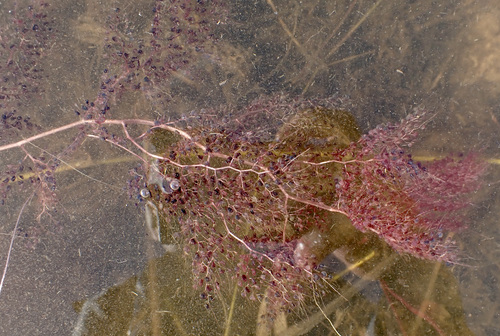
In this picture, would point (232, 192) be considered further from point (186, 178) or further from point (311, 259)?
point (311, 259)

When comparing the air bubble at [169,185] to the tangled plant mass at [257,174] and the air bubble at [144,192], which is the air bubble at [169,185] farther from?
the air bubble at [144,192]

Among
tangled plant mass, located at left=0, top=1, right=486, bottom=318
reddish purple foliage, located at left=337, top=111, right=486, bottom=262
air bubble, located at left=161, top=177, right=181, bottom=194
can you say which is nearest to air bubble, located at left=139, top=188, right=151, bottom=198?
tangled plant mass, located at left=0, top=1, right=486, bottom=318

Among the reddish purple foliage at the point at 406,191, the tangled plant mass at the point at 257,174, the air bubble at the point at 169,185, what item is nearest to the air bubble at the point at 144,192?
the tangled plant mass at the point at 257,174

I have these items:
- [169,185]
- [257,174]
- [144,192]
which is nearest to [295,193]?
[257,174]

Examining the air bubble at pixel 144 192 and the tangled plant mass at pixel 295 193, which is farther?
the air bubble at pixel 144 192

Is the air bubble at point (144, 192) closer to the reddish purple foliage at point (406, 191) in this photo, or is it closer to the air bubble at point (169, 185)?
the air bubble at point (169, 185)

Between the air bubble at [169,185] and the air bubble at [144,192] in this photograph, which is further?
the air bubble at [144,192]

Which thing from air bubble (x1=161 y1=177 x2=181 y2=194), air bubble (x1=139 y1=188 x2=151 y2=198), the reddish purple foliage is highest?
the reddish purple foliage

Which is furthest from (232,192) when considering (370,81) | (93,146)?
(370,81)

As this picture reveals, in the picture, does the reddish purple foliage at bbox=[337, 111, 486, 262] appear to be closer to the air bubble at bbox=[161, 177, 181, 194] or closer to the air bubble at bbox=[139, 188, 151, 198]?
the air bubble at bbox=[161, 177, 181, 194]

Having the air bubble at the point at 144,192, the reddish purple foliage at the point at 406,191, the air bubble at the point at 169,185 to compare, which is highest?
the reddish purple foliage at the point at 406,191

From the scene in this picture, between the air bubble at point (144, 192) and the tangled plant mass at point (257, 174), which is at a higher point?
the tangled plant mass at point (257, 174)

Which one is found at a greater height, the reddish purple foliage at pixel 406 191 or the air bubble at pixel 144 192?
the reddish purple foliage at pixel 406 191
